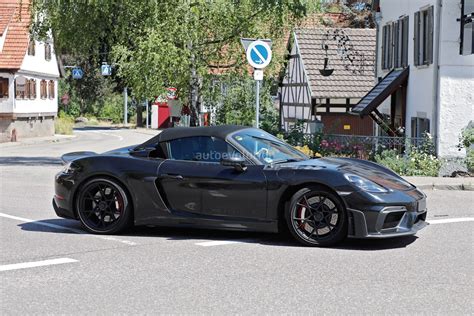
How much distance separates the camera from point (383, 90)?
25219 mm

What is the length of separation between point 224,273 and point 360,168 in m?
2.52

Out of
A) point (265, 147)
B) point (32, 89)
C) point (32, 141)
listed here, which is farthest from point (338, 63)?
point (265, 147)

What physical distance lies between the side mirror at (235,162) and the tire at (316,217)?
68 cm

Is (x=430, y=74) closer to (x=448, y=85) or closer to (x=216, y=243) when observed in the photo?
(x=448, y=85)

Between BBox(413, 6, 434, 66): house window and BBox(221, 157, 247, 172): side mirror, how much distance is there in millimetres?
13984

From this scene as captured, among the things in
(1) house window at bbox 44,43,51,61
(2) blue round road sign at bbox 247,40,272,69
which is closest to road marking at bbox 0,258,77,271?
(2) blue round road sign at bbox 247,40,272,69

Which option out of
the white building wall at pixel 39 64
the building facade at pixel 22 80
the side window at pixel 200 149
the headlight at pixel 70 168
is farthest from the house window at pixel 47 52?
the side window at pixel 200 149

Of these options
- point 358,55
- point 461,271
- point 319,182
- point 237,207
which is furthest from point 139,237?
point 358,55

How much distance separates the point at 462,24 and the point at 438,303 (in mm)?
15584

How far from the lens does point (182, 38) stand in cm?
2350

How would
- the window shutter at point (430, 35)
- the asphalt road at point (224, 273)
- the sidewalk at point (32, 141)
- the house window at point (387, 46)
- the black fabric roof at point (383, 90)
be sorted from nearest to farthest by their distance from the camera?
the asphalt road at point (224, 273), the window shutter at point (430, 35), the black fabric roof at point (383, 90), the house window at point (387, 46), the sidewalk at point (32, 141)

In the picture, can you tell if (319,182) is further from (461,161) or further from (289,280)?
(461,161)

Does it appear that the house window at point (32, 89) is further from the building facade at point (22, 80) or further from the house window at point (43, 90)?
the house window at point (43, 90)

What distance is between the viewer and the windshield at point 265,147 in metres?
9.55
